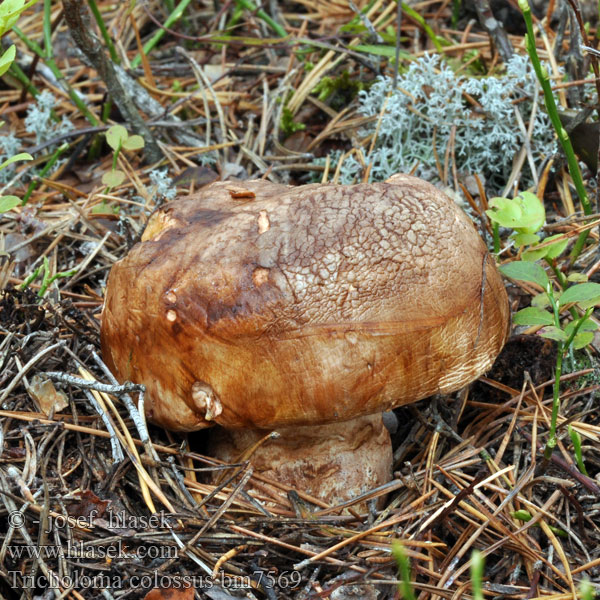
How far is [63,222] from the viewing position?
9.46 feet

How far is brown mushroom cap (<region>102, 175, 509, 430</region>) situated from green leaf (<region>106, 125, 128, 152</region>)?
1123mm

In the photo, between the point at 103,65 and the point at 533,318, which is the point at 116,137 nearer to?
the point at 103,65

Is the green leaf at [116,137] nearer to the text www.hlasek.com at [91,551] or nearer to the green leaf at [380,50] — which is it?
the green leaf at [380,50]

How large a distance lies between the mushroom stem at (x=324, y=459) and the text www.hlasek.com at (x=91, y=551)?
38 cm

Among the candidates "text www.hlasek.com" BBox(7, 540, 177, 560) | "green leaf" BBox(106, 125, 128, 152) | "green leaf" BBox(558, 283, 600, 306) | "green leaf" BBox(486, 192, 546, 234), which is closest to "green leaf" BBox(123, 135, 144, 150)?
"green leaf" BBox(106, 125, 128, 152)

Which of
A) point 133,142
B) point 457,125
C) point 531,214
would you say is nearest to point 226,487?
point 531,214

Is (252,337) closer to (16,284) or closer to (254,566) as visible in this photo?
(254,566)

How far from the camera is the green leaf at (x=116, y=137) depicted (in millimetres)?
2908

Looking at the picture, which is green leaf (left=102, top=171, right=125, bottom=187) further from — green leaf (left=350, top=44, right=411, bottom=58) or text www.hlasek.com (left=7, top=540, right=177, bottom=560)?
text www.hlasek.com (left=7, top=540, right=177, bottom=560)

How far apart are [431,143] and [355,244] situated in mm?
1495

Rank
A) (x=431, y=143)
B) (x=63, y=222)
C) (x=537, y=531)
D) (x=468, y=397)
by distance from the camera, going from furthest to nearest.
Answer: (x=431, y=143) < (x=63, y=222) < (x=468, y=397) < (x=537, y=531)

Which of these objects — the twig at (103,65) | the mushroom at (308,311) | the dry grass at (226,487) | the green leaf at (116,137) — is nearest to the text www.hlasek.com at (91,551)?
the dry grass at (226,487)

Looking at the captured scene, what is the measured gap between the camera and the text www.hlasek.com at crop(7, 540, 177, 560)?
5.63 feet

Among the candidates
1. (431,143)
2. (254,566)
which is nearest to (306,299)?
(254,566)
